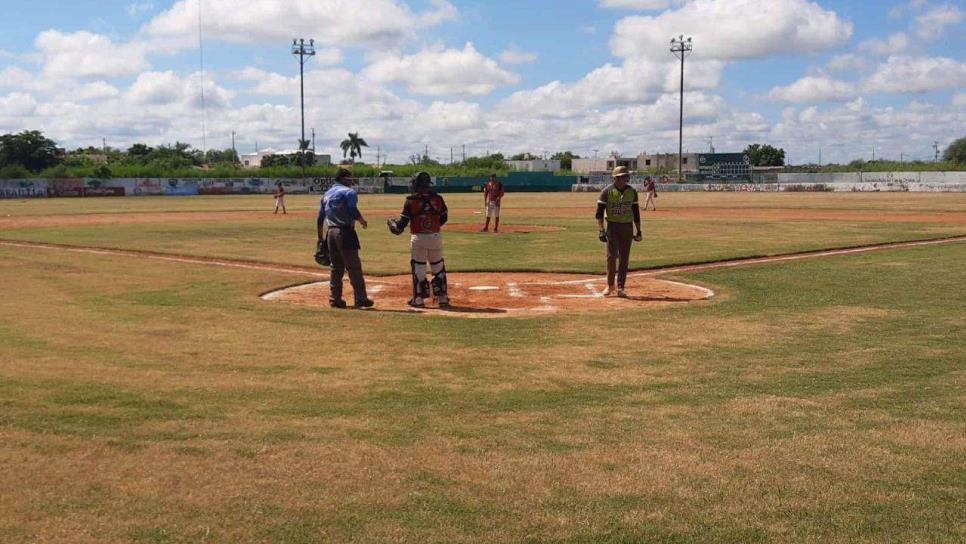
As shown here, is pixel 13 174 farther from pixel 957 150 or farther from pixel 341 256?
pixel 957 150

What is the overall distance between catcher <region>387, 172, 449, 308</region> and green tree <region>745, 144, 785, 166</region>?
513 ft

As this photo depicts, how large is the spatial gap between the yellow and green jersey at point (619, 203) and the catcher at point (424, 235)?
280 cm

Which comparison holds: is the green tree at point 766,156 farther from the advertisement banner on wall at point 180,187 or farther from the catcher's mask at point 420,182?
the catcher's mask at point 420,182

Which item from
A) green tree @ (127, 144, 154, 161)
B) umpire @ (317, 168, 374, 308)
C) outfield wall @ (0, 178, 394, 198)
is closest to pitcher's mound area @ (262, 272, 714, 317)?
umpire @ (317, 168, 374, 308)

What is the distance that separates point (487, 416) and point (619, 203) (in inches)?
323

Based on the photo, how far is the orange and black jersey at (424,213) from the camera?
12586mm

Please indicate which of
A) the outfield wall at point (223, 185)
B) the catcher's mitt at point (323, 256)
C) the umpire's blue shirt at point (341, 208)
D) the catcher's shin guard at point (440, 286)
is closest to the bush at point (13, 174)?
the outfield wall at point (223, 185)

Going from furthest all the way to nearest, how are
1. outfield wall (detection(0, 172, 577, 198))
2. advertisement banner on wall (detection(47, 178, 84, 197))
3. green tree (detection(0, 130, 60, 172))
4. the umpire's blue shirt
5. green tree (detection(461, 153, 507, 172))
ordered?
green tree (detection(461, 153, 507, 172)), green tree (detection(0, 130, 60, 172)), advertisement banner on wall (detection(47, 178, 84, 197)), outfield wall (detection(0, 172, 577, 198)), the umpire's blue shirt

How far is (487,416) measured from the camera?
20.5ft

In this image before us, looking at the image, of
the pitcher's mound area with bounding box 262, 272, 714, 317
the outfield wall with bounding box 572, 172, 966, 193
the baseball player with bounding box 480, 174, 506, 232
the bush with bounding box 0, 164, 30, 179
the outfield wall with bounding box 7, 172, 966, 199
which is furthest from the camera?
the bush with bounding box 0, 164, 30, 179

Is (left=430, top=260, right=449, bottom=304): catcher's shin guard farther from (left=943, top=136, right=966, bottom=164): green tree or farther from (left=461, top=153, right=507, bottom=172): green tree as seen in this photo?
(left=943, top=136, right=966, bottom=164): green tree

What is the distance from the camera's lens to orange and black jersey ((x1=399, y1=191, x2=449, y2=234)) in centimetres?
1259

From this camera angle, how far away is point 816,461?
5211 millimetres

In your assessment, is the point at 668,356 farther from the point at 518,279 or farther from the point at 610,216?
the point at 518,279
